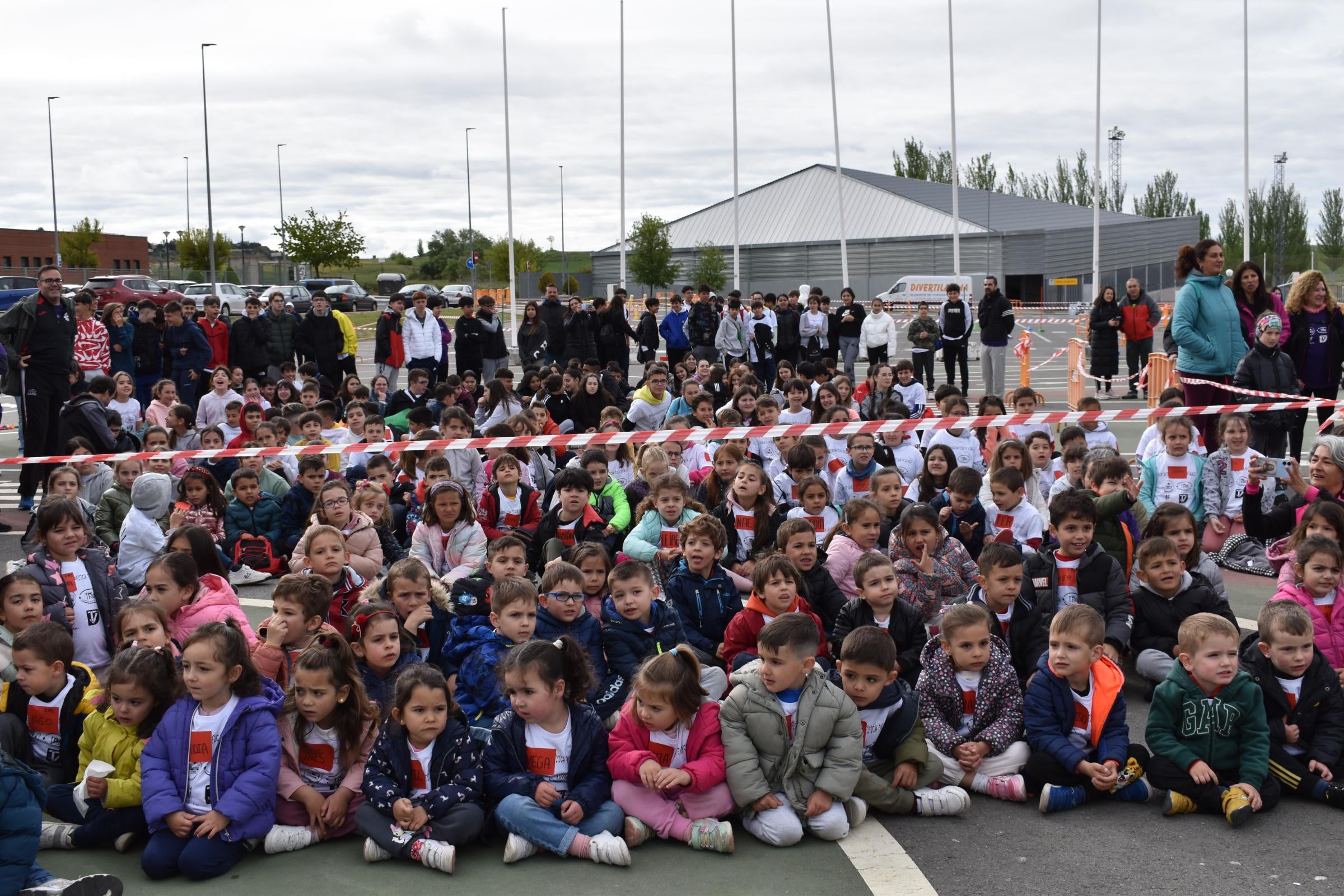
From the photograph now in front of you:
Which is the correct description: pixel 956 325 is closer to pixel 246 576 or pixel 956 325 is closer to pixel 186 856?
pixel 246 576

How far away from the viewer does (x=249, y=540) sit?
32.4 feet

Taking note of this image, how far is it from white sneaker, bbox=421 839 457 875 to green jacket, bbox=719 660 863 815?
119 cm

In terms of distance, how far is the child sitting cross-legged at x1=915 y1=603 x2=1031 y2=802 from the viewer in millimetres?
5430

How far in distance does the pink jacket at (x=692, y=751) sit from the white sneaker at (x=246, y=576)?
557cm

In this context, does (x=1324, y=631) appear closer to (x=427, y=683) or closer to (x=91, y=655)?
(x=427, y=683)

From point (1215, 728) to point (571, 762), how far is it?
2.82 m

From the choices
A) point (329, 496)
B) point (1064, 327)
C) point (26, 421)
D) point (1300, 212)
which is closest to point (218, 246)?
point (1064, 327)

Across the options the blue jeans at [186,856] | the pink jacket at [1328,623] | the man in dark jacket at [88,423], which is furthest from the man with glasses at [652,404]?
the blue jeans at [186,856]

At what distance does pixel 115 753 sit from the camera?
201 inches

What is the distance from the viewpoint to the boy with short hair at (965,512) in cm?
789

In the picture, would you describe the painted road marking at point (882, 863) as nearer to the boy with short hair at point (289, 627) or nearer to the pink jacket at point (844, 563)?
the pink jacket at point (844, 563)

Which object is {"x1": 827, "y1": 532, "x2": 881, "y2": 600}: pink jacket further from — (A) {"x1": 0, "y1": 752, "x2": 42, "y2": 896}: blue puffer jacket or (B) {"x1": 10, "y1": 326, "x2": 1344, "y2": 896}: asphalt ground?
(A) {"x1": 0, "y1": 752, "x2": 42, "y2": 896}: blue puffer jacket

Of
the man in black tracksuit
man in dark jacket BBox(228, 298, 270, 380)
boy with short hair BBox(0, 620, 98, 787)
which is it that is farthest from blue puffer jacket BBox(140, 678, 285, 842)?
the man in black tracksuit

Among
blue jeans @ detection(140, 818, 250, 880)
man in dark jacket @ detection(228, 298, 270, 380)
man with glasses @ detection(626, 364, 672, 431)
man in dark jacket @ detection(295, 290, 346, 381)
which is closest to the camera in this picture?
blue jeans @ detection(140, 818, 250, 880)
